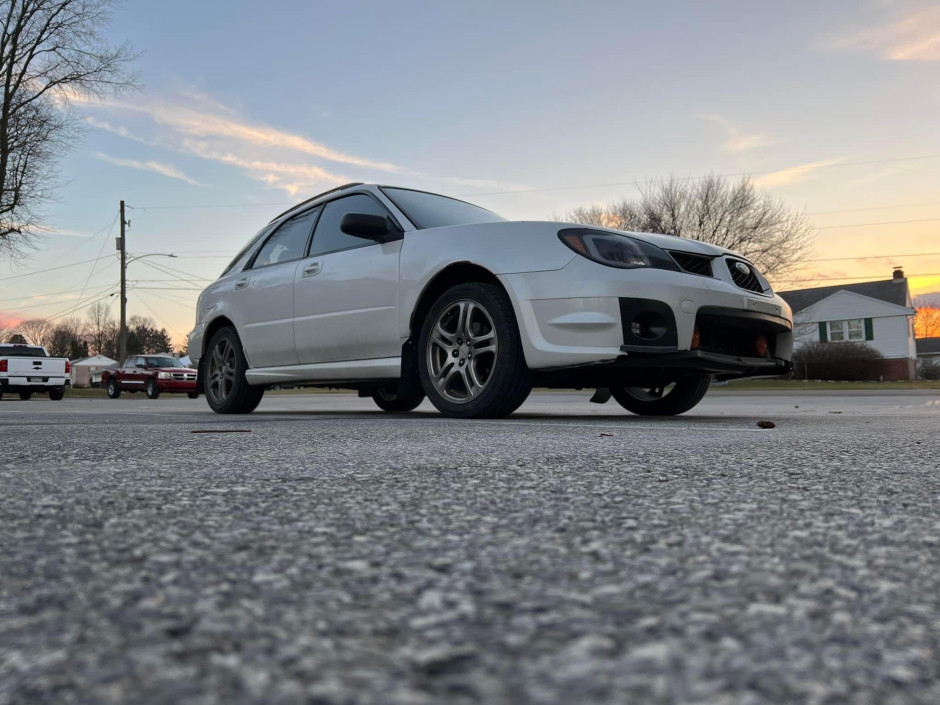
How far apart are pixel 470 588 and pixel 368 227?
4.57 m

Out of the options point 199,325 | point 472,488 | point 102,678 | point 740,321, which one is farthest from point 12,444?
point 199,325

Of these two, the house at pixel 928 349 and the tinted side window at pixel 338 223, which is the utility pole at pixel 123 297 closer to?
the tinted side window at pixel 338 223

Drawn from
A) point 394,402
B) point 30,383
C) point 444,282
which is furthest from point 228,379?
point 30,383

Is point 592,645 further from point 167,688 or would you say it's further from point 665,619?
point 167,688

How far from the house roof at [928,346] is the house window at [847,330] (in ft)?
74.4

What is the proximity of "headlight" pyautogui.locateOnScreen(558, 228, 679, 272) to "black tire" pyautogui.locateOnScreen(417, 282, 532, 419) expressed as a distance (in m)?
0.56

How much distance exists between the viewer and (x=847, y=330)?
49.9 meters

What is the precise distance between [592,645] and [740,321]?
4.57m

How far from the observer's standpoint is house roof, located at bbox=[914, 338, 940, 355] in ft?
223

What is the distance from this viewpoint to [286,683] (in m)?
0.67

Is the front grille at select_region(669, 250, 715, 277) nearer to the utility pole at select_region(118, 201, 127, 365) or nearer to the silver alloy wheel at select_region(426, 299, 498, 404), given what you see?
the silver alloy wheel at select_region(426, 299, 498, 404)

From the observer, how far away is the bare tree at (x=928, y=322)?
74.9m

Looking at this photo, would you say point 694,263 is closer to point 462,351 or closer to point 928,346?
point 462,351

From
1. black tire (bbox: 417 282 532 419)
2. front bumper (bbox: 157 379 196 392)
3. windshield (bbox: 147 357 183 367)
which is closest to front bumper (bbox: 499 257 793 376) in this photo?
black tire (bbox: 417 282 532 419)
